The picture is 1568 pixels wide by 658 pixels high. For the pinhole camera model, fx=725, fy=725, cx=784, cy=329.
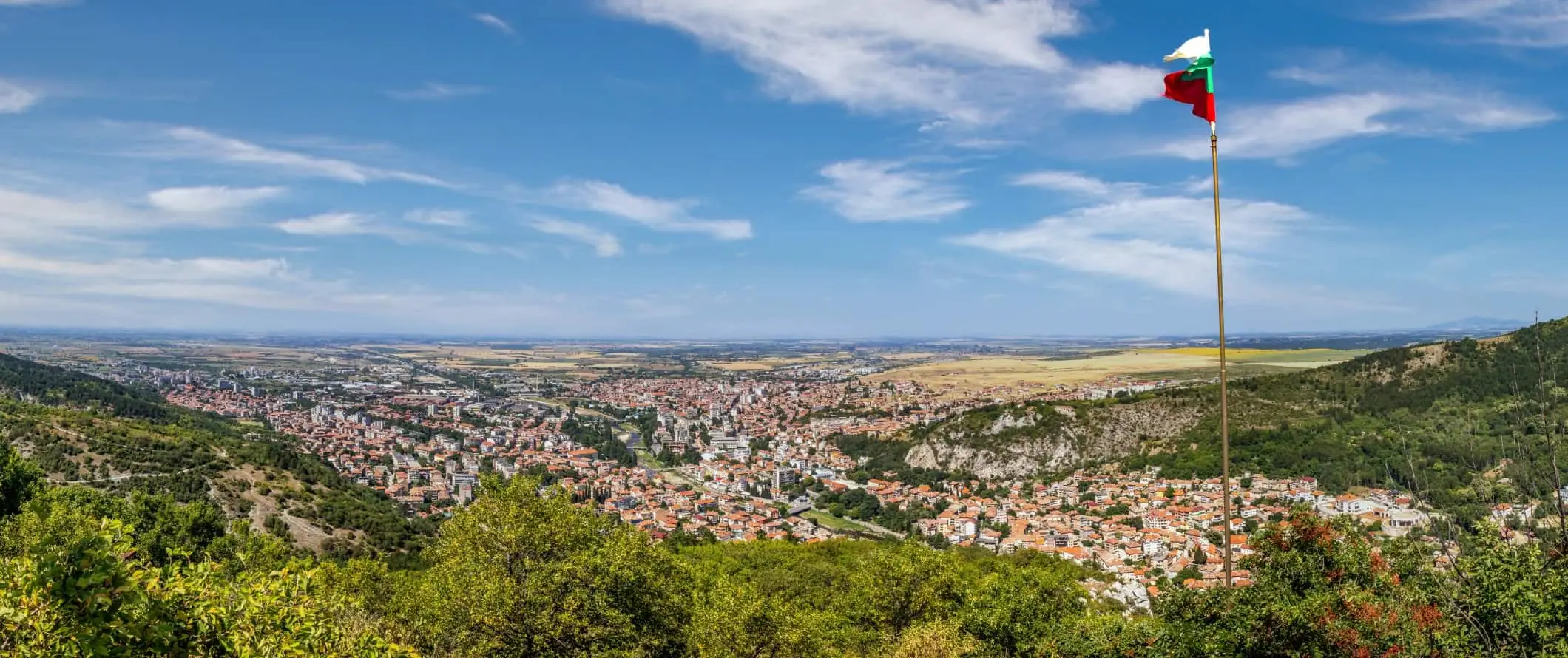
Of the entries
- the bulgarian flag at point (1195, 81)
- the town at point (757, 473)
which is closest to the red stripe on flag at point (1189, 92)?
the bulgarian flag at point (1195, 81)

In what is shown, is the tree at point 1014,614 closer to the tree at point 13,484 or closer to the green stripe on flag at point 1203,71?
the green stripe on flag at point 1203,71

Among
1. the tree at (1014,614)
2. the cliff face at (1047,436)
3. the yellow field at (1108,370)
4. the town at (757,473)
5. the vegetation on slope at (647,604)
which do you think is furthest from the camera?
the yellow field at (1108,370)

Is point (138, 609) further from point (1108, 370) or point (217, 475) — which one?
point (1108, 370)

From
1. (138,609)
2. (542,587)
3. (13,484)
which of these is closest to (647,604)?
(542,587)

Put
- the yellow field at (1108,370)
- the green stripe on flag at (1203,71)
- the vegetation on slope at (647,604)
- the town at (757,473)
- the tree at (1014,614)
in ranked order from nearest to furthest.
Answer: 1. the vegetation on slope at (647,604)
2. the green stripe on flag at (1203,71)
3. the tree at (1014,614)
4. the town at (757,473)
5. the yellow field at (1108,370)

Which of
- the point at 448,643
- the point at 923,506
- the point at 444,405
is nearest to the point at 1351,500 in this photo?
the point at 923,506

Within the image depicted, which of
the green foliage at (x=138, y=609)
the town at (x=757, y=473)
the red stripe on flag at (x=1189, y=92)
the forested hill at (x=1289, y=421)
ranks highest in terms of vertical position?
the red stripe on flag at (x=1189, y=92)

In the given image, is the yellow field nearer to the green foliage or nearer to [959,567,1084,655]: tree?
[959,567,1084,655]: tree

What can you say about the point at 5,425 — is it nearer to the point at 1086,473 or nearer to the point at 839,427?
the point at 1086,473
